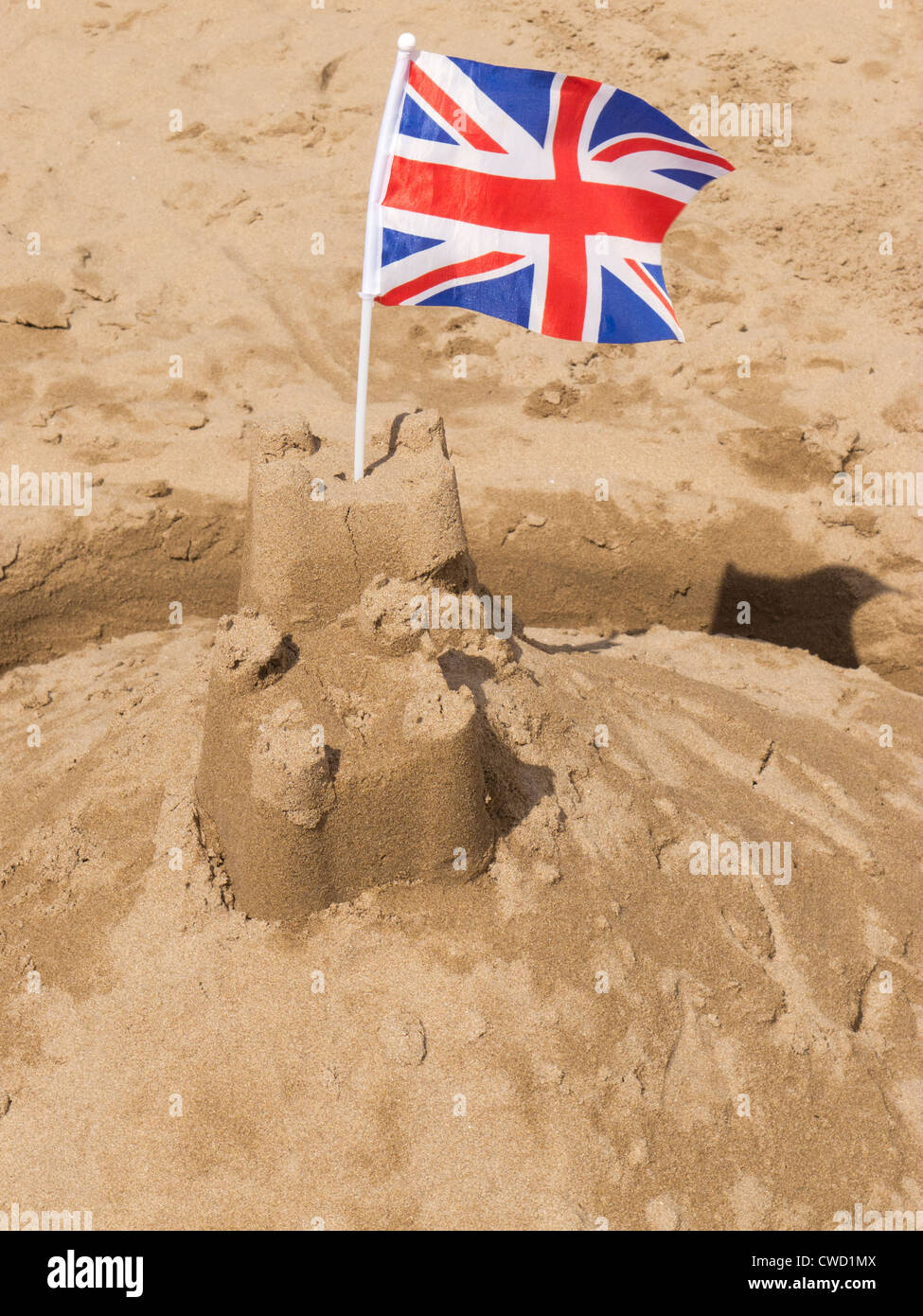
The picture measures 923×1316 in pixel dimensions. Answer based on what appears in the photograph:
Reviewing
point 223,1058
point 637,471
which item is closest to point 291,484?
point 223,1058

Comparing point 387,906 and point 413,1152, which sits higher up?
point 387,906

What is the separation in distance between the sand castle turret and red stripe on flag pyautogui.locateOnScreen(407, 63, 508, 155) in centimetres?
109

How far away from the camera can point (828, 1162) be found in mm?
3121

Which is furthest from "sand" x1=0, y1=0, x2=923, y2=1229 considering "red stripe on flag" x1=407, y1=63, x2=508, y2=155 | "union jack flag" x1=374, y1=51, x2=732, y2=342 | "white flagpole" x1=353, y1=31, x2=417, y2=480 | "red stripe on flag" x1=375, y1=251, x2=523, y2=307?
"red stripe on flag" x1=407, y1=63, x2=508, y2=155

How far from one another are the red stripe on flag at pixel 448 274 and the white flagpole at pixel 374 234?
0.32 ft

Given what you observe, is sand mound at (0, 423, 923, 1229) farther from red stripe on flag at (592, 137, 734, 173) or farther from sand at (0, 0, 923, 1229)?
red stripe on flag at (592, 137, 734, 173)

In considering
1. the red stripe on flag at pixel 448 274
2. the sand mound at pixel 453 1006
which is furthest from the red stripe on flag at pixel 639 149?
the sand mound at pixel 453 1006

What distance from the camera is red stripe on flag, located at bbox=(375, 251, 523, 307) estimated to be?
12.1 feet

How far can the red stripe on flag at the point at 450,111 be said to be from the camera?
3523mm

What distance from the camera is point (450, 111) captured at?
359 centimetres

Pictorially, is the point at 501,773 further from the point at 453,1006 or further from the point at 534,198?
the point at 534,198

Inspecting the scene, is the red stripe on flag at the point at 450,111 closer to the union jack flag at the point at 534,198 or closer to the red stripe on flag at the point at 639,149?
the union jack flag at the point at 534,198

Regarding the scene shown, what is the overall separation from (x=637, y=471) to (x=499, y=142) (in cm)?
256

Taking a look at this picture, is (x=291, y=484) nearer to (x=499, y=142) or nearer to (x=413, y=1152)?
(x=499, y=142)
